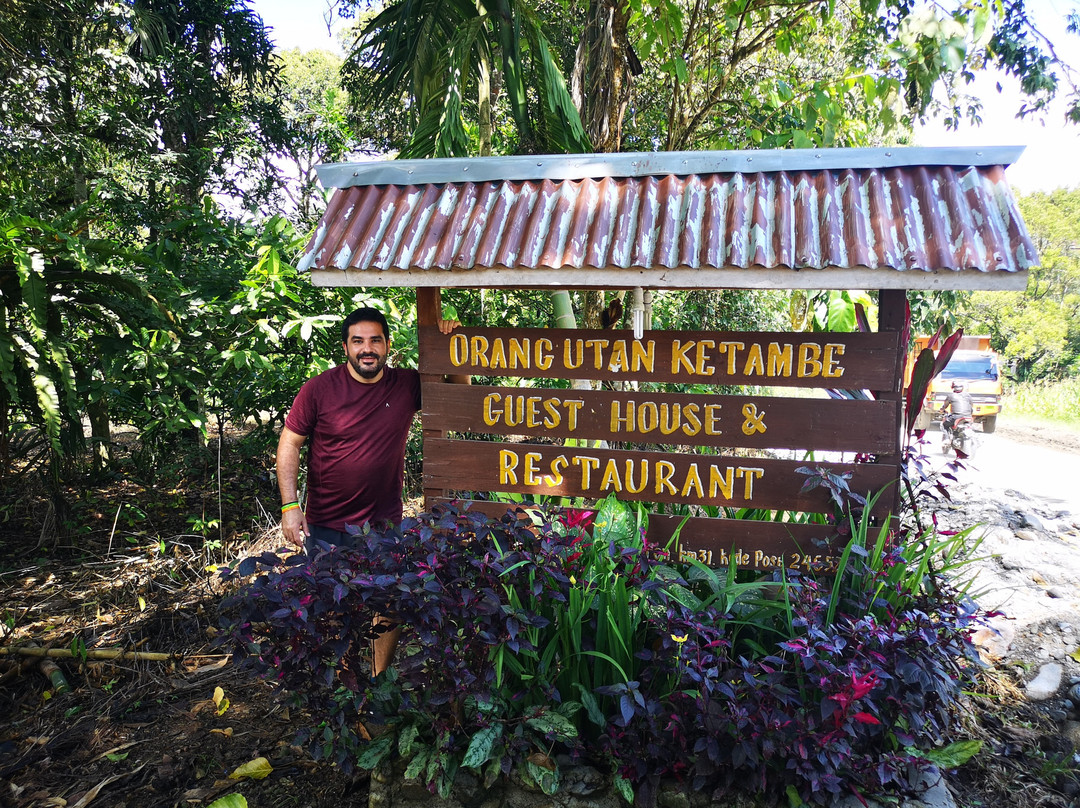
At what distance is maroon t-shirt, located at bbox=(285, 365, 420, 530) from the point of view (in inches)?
128

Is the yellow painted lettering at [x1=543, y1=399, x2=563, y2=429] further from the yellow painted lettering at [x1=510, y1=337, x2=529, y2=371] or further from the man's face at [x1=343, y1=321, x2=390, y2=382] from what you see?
the man's face at [x1=343, y1=321, x2=390, y2=382]

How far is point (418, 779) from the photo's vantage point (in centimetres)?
247

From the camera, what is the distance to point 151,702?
3.35m

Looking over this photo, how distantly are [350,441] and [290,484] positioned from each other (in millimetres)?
329

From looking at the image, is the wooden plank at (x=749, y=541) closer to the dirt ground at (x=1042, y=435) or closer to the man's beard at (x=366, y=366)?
the man's beard at (x=366, y=366)

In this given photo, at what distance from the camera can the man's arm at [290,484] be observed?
3139 mm

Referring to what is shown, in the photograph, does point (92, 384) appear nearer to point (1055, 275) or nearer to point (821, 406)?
point (821, 406)

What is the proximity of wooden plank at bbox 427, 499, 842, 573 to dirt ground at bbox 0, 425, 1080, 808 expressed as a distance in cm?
98

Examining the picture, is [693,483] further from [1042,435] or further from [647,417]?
[1042,435]

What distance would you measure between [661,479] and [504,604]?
3.30 ft

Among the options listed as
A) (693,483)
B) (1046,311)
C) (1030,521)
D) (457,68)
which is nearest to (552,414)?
(693,483)

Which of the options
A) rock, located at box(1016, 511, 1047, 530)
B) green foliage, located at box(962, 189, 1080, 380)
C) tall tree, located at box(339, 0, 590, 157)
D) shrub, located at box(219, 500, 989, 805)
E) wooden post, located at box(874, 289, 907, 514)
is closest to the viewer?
shrub, located at box(219, 500, 989, 805)

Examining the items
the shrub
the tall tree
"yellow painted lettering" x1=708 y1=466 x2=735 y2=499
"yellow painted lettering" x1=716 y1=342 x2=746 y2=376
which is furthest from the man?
the tall tree

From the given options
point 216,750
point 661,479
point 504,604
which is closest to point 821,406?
point 661,479
